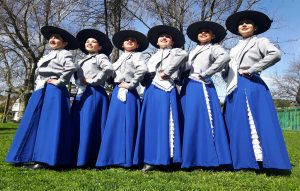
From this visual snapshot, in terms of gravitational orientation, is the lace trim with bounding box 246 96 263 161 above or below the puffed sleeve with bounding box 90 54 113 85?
below

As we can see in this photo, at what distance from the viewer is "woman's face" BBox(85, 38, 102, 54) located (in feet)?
21.8

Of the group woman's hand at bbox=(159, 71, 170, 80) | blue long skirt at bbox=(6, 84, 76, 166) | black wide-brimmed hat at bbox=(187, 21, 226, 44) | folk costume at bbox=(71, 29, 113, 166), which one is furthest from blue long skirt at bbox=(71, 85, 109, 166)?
black wide-brimmed hat at bbox=(187, 21, 226, 44)

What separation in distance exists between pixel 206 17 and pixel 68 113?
13.9 meters

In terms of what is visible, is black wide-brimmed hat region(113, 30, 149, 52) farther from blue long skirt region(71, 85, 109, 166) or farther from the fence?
the fence

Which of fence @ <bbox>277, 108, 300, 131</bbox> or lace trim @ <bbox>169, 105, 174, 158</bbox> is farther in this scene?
fence @ <bbox>277, 108, 300, 131</bbox>

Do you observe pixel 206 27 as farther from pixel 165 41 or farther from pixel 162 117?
pixel 162 117

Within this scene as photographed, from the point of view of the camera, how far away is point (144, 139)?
6000 millimetres

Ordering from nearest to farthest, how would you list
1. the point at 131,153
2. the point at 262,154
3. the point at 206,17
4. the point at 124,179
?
the point at 124,179 → the point at 262,154 → the point at 131,153 → the point at 206,17

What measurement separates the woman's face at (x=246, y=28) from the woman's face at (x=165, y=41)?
1086mm

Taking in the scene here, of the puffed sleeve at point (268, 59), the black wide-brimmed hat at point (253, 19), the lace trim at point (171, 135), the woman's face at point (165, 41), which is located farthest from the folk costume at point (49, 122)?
the puffed sleeve at point (268, 59)

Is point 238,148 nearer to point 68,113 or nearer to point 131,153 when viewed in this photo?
point 131,153

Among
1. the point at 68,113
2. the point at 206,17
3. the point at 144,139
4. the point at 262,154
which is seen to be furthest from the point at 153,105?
the point at 206,17

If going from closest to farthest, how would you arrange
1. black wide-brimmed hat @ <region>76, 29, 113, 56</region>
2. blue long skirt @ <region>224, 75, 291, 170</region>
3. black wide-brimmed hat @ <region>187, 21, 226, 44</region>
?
1. blue long skirt @ <region>224, 75, 291, 170</region>
2. black wide-brimmed hat @ <region>187, 21, 226, 44</region>
3. black wide-brimmed hat @ <region>76, 29, 113, 56</region>

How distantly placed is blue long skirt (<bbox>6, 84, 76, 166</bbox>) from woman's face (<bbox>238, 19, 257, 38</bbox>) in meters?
2.85
